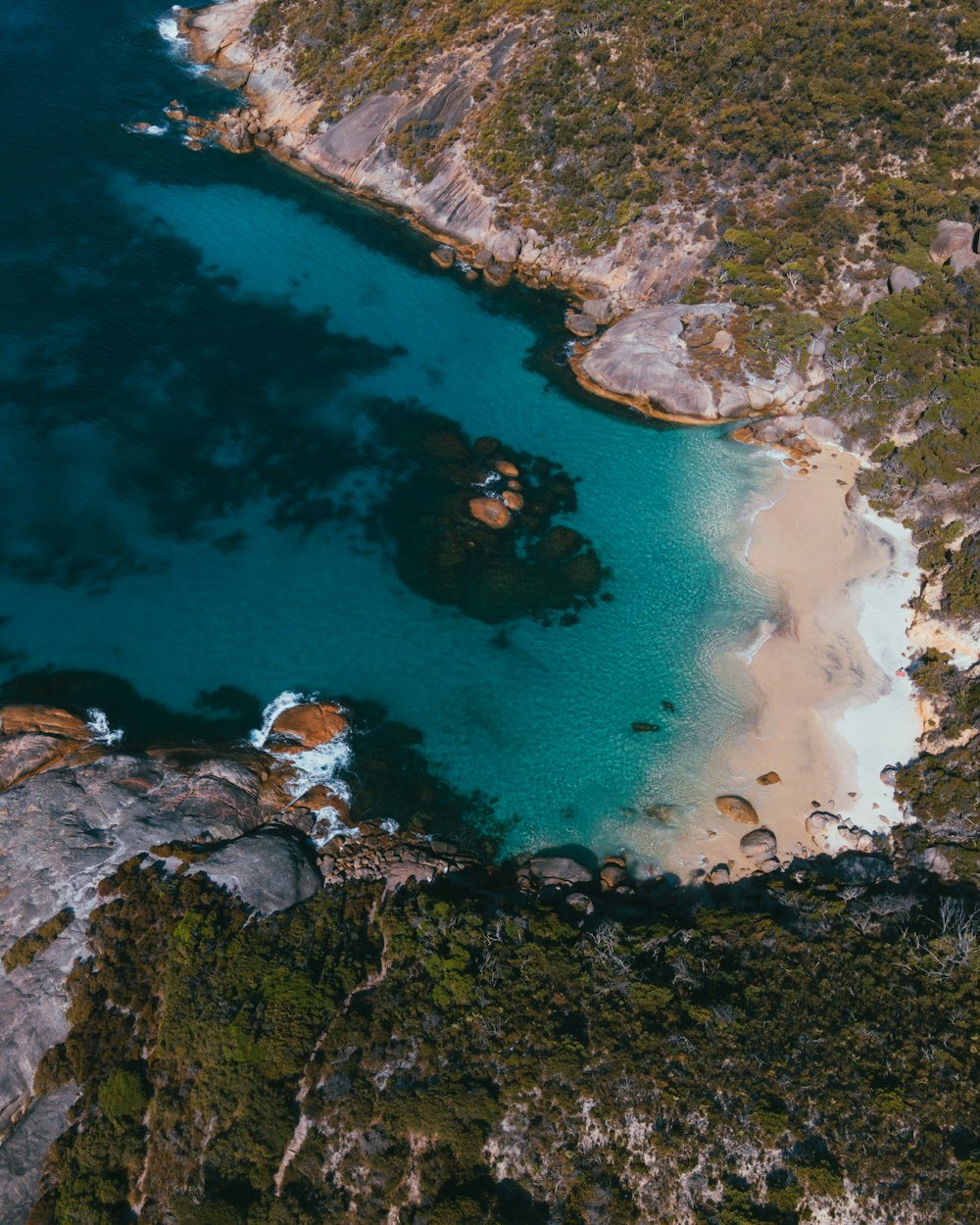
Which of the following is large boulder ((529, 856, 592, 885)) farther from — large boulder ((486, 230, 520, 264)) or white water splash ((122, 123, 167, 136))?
white water splash ((122, 123, 167, 136))

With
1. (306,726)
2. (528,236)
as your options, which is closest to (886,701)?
(306,726)

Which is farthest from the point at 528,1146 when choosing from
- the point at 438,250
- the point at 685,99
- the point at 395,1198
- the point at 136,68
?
the point at 136,68

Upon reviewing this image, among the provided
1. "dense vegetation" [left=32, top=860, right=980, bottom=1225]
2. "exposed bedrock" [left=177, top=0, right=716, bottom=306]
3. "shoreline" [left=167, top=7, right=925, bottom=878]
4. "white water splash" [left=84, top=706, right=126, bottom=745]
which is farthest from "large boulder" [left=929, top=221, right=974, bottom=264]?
"white water splash" [left=84, top=706, right=126, bottom=745]

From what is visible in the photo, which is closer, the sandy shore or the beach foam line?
the sandy shore

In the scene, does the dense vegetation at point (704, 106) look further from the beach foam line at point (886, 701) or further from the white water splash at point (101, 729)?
the white water splash at point (101, 729)

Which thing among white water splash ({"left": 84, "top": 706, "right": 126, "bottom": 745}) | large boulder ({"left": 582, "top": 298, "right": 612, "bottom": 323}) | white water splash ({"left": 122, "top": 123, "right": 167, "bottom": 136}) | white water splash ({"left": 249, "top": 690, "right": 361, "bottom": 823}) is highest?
large boulder ({"left": 582, "top": 298, "right": 612, "bottom": 323})

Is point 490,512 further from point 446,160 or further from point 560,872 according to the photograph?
point 446,160

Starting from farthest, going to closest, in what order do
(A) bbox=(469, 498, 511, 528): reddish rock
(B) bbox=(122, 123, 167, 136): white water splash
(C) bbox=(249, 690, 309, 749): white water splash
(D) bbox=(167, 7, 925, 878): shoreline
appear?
(B) bbox=(122, 123, 167, 136): white water splash
(A) bbox=(469, 498, 511, 528): reddish rock
(C) bbox=(249, 690, 309, 749): white water splash
(D) bbox=(167, 7, 925, 878): shoreline
